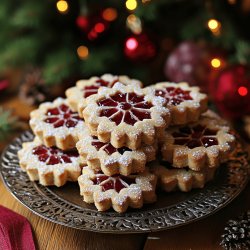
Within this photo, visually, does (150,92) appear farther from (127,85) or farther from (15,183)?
(15,183)

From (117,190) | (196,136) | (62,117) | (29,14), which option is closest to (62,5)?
(29,14)

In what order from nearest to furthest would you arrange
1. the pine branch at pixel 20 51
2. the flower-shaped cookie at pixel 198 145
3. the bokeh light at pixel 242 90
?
the flower-shaped cookie at pixel 198 145
the bokeh light at pixel 242 90
the pine branch at pixel 20 51

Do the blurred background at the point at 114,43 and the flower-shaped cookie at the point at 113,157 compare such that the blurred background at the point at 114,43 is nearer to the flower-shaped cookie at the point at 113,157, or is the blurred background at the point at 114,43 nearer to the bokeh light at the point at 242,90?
the bokeh light at the point at 242,90

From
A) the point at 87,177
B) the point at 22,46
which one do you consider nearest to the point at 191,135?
the point at 87,177

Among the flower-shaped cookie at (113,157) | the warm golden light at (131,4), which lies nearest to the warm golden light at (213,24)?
the warm golden light at (131,4)

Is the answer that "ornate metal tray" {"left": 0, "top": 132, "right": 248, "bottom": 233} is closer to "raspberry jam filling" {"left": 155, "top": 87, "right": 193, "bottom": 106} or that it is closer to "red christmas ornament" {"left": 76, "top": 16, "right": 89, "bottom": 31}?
"raspberry jam filling" {"left": 155, "top": 87, "right": 193, "bottom": 106}

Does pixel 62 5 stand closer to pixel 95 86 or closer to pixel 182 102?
Answer: pixel 95 86
